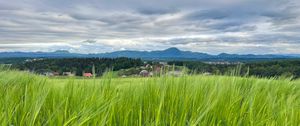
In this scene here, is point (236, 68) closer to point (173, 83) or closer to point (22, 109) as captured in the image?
point (173, 83)

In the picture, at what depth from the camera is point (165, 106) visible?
6.57 feet

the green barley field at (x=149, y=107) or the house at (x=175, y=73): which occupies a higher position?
the house at (x=175, y=73)

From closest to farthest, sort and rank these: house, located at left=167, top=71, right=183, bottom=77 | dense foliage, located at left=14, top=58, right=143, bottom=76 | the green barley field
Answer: the green barley field, house, located at left=167, top=71, right=183, bottom=77, dense foliage, located at left=14, top=58, right=143, bottom=76

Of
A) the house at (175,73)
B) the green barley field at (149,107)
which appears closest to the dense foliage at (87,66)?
the green barley field at (149,107)

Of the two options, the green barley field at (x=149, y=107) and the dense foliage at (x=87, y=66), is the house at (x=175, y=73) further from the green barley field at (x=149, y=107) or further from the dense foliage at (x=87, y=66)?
the dense foliage at (x=87, y=66)

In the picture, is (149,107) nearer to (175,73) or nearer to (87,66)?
(175,73)

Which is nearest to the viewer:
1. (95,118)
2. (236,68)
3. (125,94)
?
(95,118)

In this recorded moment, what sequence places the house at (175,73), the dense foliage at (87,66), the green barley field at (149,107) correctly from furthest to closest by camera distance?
the dense foliage at (87,66) < the house at (175,73) < the green barley field at (149,107)

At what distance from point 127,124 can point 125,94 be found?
50 cm

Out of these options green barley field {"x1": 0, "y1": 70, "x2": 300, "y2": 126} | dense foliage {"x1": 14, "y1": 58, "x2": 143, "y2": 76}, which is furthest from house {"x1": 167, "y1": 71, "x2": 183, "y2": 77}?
dense foliage {"x1": 14, "y1": 58, "x2": 143, "y2": 76}

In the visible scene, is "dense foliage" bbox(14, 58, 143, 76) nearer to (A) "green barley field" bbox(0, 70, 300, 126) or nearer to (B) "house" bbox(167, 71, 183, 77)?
(A) "green barley field" bbox(0, 70, 300, 126)

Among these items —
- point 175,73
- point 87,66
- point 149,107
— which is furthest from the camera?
point 87,66

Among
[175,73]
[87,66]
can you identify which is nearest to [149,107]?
[175,73]

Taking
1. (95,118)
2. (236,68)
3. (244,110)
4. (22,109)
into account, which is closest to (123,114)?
(95,118)
